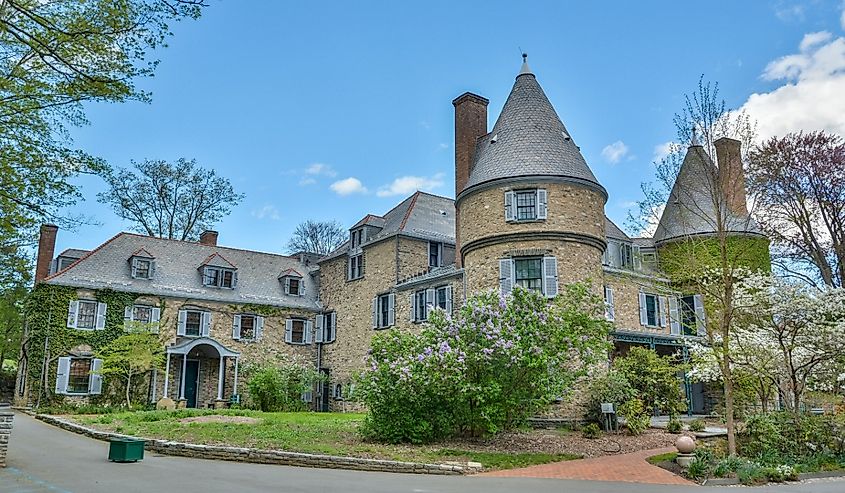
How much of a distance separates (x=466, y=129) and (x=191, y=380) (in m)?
17.2

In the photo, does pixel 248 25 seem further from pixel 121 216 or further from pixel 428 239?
pixel 121 216

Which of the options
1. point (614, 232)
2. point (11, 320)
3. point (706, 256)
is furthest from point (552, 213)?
point (11, 320)

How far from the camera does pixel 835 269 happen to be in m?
21.5

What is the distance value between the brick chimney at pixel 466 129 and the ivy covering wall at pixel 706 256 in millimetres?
7710

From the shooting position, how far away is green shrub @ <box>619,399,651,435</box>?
57.6 feet

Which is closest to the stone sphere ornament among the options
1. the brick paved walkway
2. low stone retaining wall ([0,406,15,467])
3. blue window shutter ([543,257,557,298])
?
the brick paved walkway

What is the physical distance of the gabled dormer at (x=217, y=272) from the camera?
31.8m

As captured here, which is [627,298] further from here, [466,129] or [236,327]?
[236,327]

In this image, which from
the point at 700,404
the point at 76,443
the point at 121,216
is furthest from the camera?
the point at 121,216

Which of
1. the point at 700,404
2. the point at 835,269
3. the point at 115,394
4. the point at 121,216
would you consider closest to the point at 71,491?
the point at 115,394

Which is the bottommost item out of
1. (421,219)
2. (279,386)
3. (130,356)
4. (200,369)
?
(279,386)

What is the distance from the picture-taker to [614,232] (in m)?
28.1

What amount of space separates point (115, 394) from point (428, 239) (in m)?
14.7

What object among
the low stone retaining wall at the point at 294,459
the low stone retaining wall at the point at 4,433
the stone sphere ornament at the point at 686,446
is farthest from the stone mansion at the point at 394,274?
the low stone retaining wall at the point at 4,433
